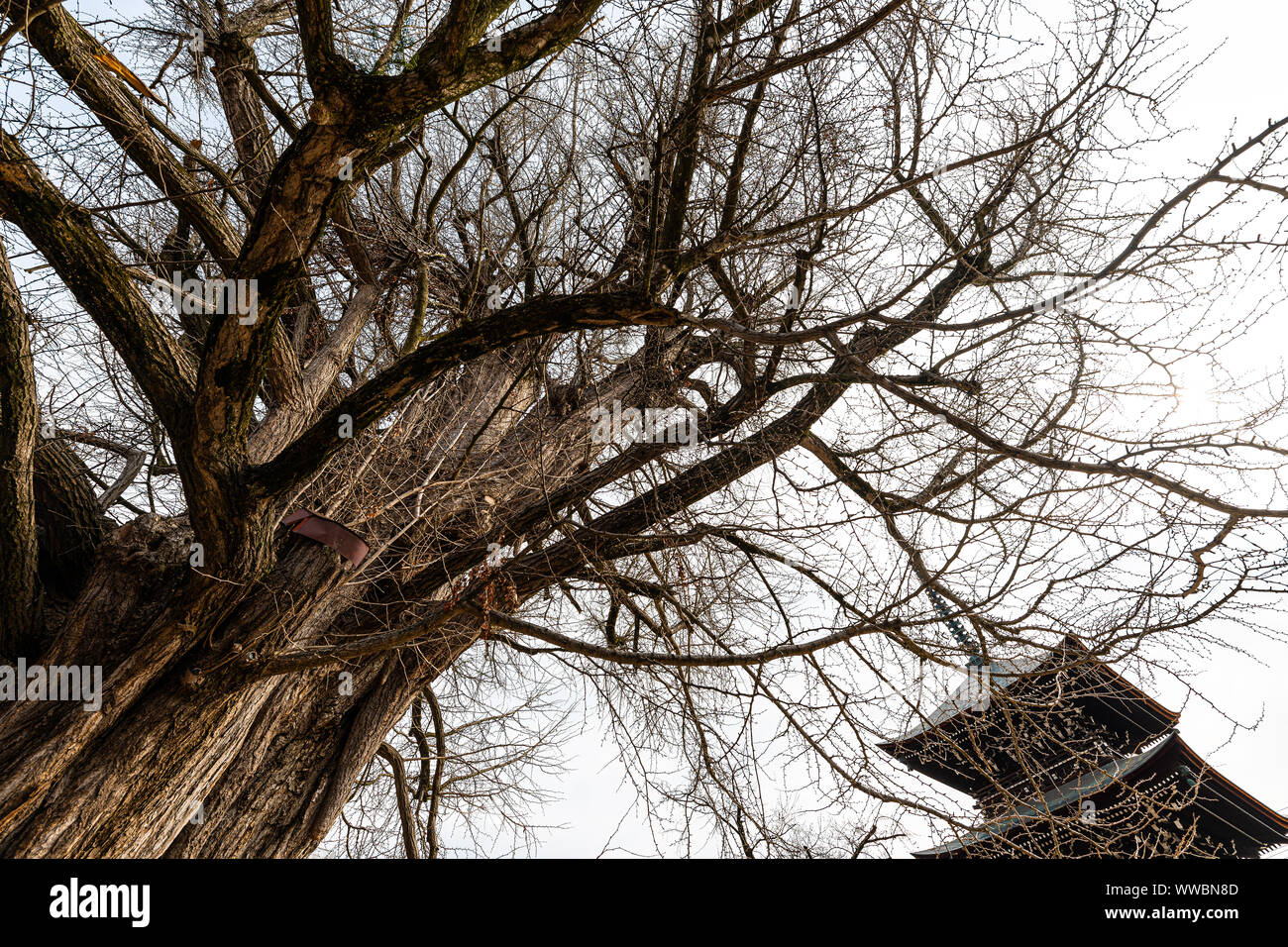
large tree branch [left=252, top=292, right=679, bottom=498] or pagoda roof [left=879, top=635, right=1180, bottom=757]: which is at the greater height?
large tree branch [left=252, top=292, right=679, bottom=498]

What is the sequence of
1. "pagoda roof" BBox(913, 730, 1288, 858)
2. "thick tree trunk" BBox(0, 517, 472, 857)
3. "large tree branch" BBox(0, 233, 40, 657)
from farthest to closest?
"pagoda roof" BBox(913, 730, 1288, 858) < "large tree branch" BBox(0, 233, 40, 657) < "thick tree trunk" BBox(0, 517, 472, 857)

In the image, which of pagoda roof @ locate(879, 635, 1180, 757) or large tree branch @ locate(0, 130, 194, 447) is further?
pagoda roof @ locate(879, 635, 1180, 757)

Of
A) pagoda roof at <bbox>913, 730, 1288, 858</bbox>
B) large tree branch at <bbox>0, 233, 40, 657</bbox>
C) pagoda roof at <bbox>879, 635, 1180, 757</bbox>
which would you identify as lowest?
pagoda roof at <bbox>913, 730, 1288, 858</bbox>

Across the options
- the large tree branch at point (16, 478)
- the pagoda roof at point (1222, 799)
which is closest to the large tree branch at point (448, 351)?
the large tree branch at point (16, 478)

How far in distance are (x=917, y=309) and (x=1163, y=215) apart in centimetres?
97

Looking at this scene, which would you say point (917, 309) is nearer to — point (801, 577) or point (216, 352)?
point (801, 577)

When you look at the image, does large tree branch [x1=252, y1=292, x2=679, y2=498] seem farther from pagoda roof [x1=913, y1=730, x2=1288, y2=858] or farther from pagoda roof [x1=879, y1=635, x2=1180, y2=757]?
pagoda roof [x1=913, y1=730, x2=1288, y2=858]

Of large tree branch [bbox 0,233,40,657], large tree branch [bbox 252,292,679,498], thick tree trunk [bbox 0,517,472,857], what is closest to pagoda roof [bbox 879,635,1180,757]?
large tree branch [bbox 252,292,679,498]

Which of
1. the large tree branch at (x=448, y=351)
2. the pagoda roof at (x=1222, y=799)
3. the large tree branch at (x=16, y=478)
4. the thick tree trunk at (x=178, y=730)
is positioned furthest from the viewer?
the pagoda roof at (x=1222, y=799)

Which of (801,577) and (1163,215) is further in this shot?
(801,577)

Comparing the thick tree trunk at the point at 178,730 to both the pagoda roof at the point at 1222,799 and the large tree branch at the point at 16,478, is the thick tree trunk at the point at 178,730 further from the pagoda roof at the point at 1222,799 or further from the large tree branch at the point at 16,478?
the pagoda roof at the point at 1222,799

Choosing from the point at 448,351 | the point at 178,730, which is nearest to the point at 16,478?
the point at 178,730

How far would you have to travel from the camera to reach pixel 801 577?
4.11 m
